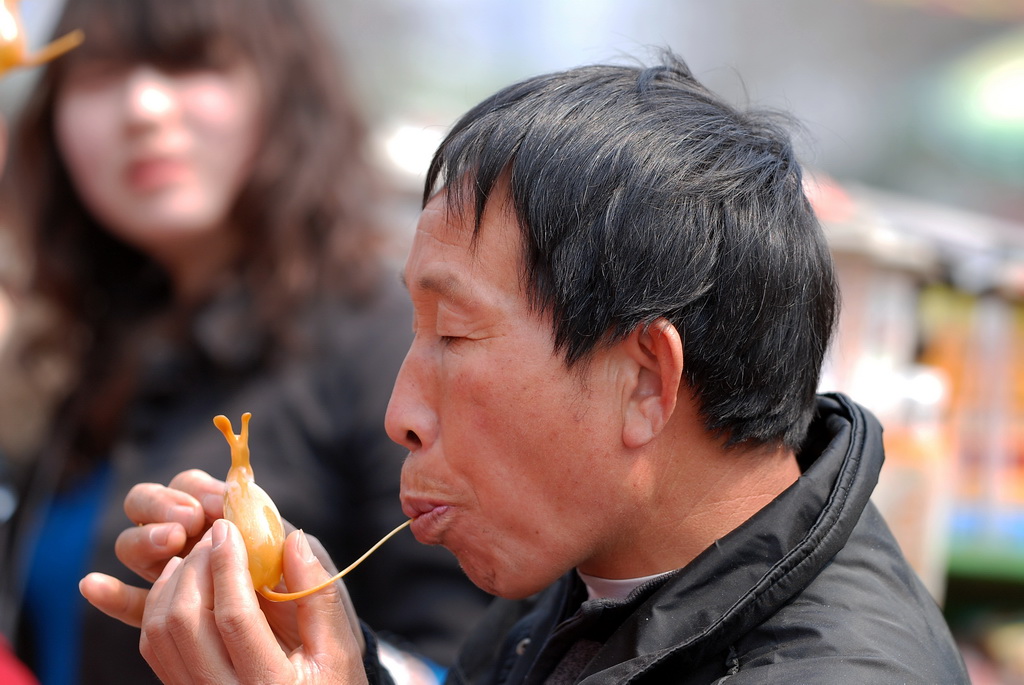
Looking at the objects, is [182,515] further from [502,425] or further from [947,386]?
[947,386]

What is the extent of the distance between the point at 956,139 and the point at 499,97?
283cm

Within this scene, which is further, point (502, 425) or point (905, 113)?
point (905, 113)

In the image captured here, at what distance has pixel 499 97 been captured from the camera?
1.00m

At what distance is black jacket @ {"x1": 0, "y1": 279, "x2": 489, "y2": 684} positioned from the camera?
160 centimetres

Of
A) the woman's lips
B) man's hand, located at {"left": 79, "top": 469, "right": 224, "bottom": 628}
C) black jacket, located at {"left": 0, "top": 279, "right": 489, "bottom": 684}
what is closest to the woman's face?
the woman's lips

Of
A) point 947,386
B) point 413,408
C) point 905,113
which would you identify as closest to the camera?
point 413,408

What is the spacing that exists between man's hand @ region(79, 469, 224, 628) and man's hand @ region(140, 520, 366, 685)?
8cm

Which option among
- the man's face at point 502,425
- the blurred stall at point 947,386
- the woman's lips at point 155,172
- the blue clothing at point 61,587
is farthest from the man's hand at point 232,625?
the blurred stall at point 947,386

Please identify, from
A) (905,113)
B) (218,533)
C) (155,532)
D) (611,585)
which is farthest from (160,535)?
(905,113)

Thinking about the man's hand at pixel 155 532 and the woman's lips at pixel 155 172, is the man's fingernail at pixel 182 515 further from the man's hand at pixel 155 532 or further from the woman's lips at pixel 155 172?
the woman's lips at pixel 155 172

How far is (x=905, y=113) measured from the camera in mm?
3344

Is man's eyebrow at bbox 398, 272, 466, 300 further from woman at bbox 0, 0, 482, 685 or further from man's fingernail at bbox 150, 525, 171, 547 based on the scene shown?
woman at bbox 0, 0, 482, 685

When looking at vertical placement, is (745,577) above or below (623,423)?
below

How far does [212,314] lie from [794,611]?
4.29 ft
